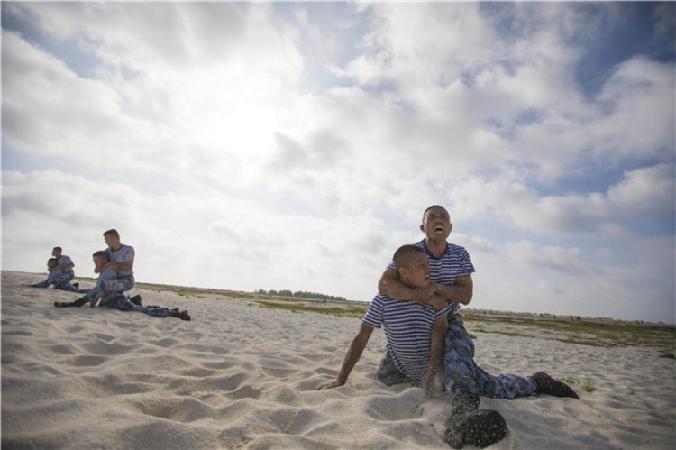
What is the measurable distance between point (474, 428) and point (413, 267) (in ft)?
5.40

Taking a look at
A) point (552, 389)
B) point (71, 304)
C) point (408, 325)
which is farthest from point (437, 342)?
point (71, 304)

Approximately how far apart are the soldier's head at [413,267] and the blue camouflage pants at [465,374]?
67 cm

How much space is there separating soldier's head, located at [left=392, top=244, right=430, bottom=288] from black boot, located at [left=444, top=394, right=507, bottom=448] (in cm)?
136

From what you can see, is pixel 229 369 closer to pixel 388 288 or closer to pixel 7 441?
pixel 388 288

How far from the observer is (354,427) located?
2.97m

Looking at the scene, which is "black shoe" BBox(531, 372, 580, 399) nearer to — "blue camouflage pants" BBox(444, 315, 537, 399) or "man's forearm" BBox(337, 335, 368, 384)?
"blue camouflage pants" BBox(444, 315, 537, 399)

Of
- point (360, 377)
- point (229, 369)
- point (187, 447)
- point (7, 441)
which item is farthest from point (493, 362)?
point (7, 441)

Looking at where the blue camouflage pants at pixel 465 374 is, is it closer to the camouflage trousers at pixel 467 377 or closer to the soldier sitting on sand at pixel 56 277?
the camouflage trousers at pixel 467 377

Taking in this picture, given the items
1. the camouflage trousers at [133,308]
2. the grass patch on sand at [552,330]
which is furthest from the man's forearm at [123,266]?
the grass patch on sand at [552,330]

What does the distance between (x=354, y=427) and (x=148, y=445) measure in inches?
61.6

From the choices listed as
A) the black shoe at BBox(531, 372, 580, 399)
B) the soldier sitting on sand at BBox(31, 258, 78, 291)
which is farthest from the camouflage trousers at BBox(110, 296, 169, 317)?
the black shoe at BBox(531, 372, 580, 399)

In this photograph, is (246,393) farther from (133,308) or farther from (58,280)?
(58,280)

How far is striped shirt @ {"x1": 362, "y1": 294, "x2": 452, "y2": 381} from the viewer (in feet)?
13.3

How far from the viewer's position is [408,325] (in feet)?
13.3
